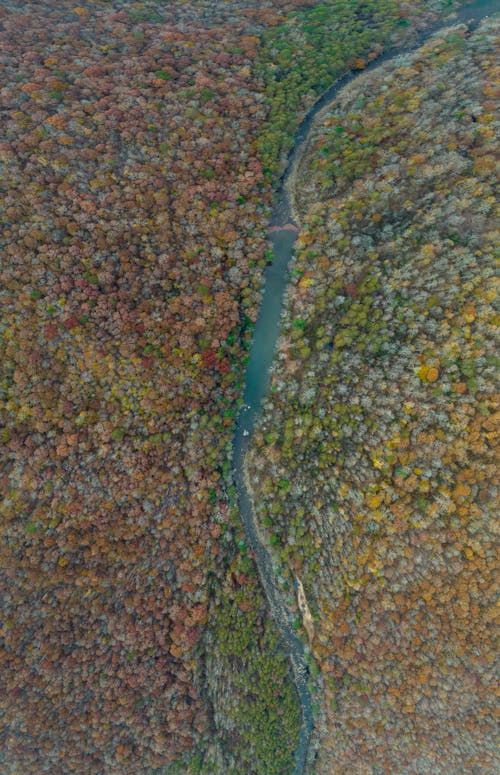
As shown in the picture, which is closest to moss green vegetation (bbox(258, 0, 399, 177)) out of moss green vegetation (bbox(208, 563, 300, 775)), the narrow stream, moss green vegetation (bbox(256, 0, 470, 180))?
moss green vegetation (bbox(256, 0, 470, 180))

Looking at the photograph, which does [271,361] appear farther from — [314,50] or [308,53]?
[314,50]

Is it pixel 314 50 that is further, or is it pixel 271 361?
pixel 314 50

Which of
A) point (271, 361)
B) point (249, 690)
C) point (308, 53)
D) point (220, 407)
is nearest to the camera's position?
point (249, 690)

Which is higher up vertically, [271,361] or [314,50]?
[314,50]

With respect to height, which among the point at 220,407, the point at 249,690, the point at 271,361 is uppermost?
the point at 271,361

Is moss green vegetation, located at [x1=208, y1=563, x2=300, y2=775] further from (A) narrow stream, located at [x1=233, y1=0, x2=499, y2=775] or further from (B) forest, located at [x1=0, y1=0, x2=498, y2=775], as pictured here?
(A) narrow stream, located at [x1=233, y1=0, x2=499, y2=775]

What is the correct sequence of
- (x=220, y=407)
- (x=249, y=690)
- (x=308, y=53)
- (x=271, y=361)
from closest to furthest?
1. (x=249, y=690)
2. (x=220, y=407)
3. (x=271, y=361)
4. (x=308, y=53)

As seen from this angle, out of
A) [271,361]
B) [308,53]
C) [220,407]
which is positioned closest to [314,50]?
[308,53]
